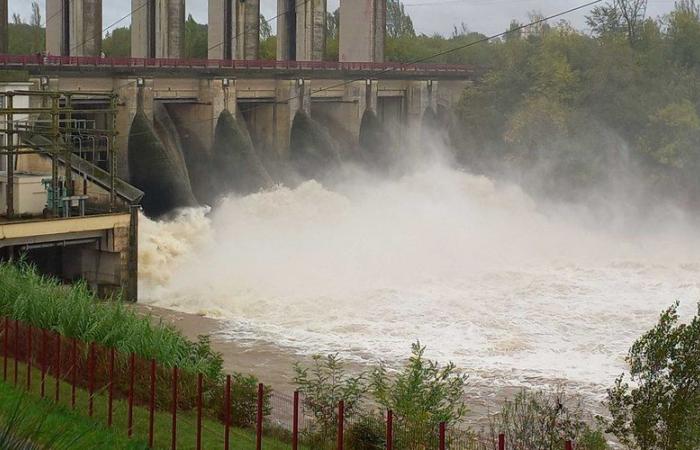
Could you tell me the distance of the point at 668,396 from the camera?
1180cm

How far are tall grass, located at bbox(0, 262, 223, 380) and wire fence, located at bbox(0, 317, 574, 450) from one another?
57 cm

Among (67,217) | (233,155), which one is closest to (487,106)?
(233,155)

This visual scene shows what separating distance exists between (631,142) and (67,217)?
31.0 m

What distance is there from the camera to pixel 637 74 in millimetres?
52594

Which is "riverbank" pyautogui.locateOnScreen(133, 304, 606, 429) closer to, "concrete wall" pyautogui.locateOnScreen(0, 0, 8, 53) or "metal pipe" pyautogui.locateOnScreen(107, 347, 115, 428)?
"metal pipe" pyautogui.locateOnScreen(107, 347, 115, 428)

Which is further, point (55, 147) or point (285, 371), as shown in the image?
point (55, 147)

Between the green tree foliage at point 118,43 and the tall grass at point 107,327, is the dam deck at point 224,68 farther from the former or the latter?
the green tree foliage at point 118,43

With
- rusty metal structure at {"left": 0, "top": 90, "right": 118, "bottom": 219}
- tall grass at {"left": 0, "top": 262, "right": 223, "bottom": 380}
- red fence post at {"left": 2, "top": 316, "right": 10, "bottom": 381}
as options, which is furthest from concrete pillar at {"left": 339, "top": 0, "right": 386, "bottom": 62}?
red fence post at {"left": 2, "top": 316, "right": 10, "bottom": 381}

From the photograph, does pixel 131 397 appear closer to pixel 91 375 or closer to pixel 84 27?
pixel 91 375

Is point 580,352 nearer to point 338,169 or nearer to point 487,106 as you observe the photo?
point 338,169

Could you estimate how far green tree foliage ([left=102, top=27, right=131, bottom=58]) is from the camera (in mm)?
75475

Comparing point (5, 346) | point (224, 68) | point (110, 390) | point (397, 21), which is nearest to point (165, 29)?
point (224, 68)

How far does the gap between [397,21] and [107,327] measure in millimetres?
91663

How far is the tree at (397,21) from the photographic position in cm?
10288
